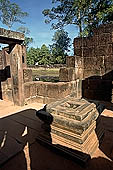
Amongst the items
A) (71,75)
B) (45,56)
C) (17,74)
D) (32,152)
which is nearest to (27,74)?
(17,74)

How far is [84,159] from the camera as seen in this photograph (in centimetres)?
180

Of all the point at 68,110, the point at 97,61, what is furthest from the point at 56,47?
the point at 68,110

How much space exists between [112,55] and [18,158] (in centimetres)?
457

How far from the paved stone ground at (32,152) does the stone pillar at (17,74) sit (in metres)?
1.30

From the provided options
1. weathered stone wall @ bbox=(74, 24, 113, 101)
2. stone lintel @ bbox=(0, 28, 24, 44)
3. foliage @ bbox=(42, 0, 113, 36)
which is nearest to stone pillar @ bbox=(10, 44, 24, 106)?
stone lintel @ bbox=(0, 28, 24, 44)

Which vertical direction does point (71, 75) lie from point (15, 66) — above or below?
below

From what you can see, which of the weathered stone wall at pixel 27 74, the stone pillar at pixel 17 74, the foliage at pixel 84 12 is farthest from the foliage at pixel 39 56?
the stone pillar at pixel 17 74

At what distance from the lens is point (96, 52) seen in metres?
4.99

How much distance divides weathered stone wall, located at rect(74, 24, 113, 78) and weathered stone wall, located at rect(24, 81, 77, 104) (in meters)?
1.01

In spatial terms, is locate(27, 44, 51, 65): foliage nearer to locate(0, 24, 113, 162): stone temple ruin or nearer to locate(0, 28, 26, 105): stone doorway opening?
locate(0, 24, 113, 162): stone temple ruin

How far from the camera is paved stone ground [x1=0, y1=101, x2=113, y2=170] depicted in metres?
1.81

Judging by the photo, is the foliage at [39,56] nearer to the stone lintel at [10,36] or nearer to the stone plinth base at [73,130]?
the stone lintel at [10,36]

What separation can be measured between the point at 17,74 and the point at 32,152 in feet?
9.76

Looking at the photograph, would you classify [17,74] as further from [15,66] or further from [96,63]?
[96,63]
